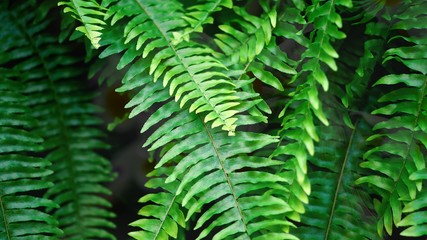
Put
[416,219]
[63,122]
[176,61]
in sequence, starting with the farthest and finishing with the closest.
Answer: [63,122]
[176,61]
[416,219]

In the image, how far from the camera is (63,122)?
52.7 inches

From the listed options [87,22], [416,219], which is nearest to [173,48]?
[87,22]

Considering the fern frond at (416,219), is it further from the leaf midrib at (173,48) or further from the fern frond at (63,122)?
the fern frond at (63,122)

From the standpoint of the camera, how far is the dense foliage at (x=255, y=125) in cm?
96

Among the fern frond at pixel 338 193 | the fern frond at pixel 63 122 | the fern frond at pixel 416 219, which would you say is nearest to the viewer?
the fern frond at pixel 416 219

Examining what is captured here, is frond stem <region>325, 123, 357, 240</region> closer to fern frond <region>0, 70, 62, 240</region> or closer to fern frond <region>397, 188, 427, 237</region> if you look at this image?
fern frond <region>397, 188, 427, 237</region>

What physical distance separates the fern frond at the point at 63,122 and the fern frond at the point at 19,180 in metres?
0.08

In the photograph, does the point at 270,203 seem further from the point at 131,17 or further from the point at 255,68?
the point at 131,17

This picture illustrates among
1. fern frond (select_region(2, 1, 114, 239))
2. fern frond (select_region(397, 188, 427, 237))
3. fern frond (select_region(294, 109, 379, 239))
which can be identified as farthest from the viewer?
fern frond (select_region(2, 1, 114, 239))

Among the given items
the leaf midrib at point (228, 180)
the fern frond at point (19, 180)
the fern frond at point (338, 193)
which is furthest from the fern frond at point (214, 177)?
the fern frond at point (19, 180)

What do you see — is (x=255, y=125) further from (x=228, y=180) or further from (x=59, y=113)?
(x=59, y=113)

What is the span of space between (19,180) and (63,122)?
0.26 metres

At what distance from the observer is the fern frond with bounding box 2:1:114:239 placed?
128 centimetres

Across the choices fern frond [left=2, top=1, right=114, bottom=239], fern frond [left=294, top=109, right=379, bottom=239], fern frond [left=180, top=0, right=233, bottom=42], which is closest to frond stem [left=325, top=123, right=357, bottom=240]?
fern frond [left=294, top=109, right=379, bottom=239]
